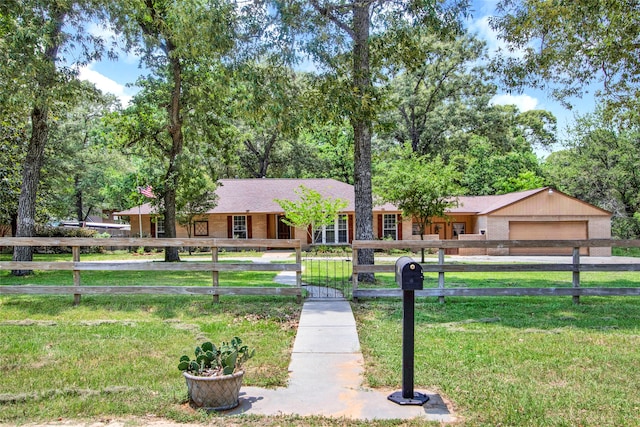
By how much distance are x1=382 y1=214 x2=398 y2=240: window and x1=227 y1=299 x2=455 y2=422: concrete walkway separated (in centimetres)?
2263

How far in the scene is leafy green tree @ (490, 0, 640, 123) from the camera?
9.61m

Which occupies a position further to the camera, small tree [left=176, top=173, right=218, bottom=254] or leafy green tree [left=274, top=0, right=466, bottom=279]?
small tree [left=176, top=173, right=218, bottom=254]

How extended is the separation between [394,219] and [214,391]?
25.4 m

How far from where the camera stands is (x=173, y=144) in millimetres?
18062

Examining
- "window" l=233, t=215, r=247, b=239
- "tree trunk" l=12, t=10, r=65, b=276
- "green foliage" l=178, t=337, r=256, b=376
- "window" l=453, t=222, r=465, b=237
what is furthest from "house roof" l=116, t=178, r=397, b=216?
"green foliage" l=178, t=337, r=256, b=376

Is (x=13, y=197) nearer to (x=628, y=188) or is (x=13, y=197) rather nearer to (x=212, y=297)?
(x=212, y=297)

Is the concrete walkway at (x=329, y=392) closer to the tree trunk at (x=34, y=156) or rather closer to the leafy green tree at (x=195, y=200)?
the tree trunk at (x=34, y=156)

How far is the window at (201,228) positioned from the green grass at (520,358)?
71.2 feet

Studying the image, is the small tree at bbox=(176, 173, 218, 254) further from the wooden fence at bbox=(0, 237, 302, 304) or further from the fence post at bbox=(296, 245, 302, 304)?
the fence post at bbox=(296, 245, 302, 304)

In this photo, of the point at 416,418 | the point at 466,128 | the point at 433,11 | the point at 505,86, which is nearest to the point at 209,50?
the point at 433,11

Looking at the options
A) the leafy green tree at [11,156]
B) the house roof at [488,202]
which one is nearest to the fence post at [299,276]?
the leafy green tree at [11,156]

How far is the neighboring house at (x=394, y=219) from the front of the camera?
25.4 meters

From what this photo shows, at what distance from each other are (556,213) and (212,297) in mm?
22666

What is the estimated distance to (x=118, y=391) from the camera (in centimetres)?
412
